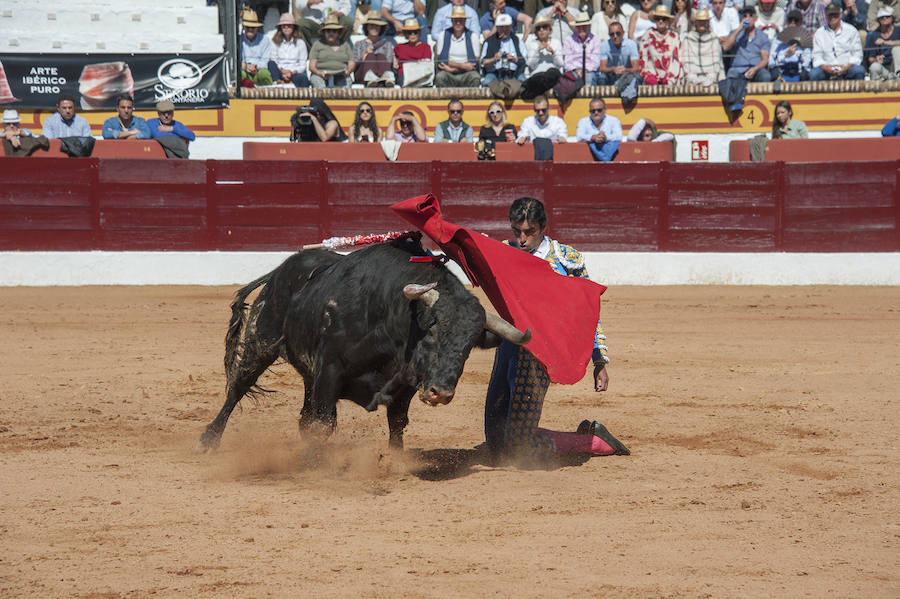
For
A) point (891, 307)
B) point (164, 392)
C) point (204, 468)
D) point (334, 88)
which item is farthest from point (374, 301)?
point (334, 88)

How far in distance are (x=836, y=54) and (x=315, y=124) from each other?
5843 millimetres

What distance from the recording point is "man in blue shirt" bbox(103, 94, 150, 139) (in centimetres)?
1183

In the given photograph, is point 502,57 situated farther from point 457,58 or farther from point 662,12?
point 662,12

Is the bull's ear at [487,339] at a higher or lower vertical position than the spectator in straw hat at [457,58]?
lower

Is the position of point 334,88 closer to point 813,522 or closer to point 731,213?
point 731,213

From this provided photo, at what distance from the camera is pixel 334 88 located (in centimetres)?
1294

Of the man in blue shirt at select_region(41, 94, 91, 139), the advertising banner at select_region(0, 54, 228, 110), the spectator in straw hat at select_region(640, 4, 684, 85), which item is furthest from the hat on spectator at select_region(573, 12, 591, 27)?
the man in blue shirt at select_region(41, 94, 91, 139)

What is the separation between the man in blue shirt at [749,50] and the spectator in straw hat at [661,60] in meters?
0.59

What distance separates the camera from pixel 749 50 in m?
13.0

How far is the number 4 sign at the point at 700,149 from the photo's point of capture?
12695 millimetres

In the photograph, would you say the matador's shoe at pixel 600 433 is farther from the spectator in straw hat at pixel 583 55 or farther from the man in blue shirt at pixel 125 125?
the spectator in straw hat at pixel 583 55

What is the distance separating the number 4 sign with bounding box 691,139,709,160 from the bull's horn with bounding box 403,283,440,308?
9.09m

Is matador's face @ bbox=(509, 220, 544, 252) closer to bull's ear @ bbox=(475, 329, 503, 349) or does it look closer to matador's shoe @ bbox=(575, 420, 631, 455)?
bull's ear @ bbox=(475, 329, 503, 349)

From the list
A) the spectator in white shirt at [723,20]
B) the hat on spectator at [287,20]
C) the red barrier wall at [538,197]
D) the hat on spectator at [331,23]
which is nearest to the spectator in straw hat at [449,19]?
the hat on spectator at [331,23]
